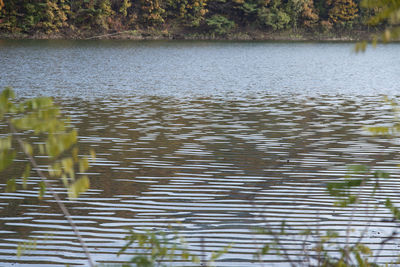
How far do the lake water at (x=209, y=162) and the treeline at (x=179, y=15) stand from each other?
3675cm

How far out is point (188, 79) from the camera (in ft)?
84.3

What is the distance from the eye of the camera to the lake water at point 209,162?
5711 mm

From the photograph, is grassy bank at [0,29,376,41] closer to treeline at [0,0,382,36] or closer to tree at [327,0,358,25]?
treeline at [0,0,382,36]

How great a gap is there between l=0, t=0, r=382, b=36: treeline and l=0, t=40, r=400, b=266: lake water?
121ft

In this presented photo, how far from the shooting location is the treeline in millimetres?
60156

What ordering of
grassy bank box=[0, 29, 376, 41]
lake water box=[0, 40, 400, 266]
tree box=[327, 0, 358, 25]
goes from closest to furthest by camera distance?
lake water box=[0, 40, 400, 266], grassy bank box=[0, 29, 376, 41], tree box=[327, 0, 358, 25]

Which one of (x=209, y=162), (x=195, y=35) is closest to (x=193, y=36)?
(x=195, y=35)

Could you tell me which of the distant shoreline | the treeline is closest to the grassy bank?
the distant shoreline

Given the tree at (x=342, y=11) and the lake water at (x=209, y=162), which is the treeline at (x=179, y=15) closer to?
the tree at (x=342, y=11)

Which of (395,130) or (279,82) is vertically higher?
(395,130)

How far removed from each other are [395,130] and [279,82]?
22.9m

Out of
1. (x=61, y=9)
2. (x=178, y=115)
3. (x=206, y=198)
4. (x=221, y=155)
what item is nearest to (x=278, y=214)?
(x=206, y=198)

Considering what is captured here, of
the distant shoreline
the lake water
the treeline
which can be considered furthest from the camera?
the distant shoreline

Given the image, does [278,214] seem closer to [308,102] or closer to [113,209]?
[113,209]
